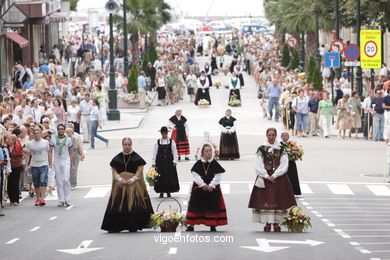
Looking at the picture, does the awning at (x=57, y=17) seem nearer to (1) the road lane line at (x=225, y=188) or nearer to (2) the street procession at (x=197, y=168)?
(2) the street procession at (x=197, y=168)

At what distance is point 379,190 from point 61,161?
7403 mm

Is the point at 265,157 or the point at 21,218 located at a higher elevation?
the point at 265,157

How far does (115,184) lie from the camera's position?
19.8 m

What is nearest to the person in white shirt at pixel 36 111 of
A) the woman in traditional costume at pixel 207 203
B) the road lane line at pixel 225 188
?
the road lane line at pixel 225 188

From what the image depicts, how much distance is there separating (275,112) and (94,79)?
8.25 m

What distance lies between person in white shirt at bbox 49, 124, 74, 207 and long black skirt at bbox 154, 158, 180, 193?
199cm

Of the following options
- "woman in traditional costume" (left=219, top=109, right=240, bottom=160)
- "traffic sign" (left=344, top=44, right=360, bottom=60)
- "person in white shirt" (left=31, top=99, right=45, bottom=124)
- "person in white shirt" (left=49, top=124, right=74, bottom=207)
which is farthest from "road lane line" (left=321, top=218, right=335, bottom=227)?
"traffic sign" (left=344, top=44, right=360, bottom=60)

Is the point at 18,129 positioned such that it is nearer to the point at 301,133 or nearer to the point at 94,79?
the point at 301,133

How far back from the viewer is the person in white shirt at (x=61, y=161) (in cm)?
2452

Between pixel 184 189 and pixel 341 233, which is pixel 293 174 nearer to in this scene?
pixel 184 189

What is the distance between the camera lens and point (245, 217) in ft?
73.3

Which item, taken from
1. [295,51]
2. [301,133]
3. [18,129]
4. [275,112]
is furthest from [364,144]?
[295,51]

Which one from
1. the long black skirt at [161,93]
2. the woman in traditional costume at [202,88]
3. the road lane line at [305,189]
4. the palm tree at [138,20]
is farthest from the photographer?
the palm tree at [138,20]

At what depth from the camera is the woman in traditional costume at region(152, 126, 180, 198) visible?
83.5 feet
